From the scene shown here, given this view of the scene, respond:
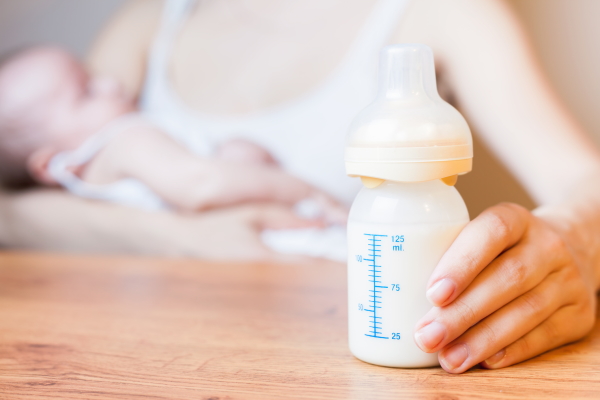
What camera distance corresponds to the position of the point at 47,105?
1.37 meters

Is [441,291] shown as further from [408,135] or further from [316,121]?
[316,121]

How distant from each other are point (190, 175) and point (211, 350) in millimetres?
738

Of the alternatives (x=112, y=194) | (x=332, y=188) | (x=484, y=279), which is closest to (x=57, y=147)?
(x=112, y=194)

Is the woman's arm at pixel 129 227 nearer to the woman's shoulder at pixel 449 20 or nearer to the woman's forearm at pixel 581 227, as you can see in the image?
the woman's shoulder at pixel 449 20

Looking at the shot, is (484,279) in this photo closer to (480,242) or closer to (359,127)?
(480,242)

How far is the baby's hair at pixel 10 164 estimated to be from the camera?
4.66ft

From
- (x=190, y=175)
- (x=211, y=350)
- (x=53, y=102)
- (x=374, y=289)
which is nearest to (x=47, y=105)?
(x=53, y=102)

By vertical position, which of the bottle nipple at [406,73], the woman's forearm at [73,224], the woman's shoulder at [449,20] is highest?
the bottle nipple at [406,73]

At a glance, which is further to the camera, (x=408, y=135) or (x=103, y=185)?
(x=103, y=185)

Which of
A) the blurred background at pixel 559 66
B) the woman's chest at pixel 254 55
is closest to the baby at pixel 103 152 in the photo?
the woman's chest at pixel 254 55

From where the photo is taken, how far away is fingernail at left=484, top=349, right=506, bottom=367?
17.2 inches

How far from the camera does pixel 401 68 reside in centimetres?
45

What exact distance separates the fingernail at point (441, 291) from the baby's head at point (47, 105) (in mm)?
1156

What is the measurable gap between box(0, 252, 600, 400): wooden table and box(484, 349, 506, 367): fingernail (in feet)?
0.03
